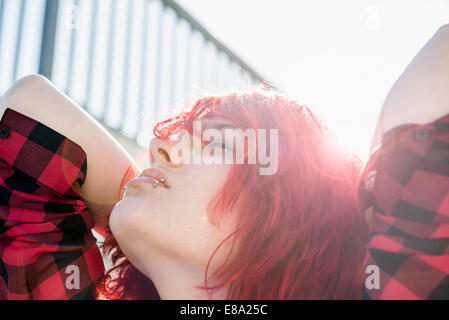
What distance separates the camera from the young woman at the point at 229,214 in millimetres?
669

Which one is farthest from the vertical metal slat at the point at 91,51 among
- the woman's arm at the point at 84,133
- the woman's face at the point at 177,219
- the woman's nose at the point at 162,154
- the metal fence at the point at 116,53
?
the woman's face at the point at 177,219

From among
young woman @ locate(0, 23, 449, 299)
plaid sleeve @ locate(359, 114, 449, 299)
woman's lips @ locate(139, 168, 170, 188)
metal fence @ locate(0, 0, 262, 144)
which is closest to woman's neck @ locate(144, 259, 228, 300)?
young woman @ locate(0, 23, 449, 299)

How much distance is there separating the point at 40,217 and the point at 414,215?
27.0 inches

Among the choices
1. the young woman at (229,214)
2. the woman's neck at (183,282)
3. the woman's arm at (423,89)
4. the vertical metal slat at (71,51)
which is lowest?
the woman's neck at (183,282)

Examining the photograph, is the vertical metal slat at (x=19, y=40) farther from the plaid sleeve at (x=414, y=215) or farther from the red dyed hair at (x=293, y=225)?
the plaid sleeve at (x=414, y=215)

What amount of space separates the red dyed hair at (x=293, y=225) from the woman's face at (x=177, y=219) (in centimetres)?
2

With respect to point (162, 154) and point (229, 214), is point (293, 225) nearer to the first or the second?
point (229, 214)

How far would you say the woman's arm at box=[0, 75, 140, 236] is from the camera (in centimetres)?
86

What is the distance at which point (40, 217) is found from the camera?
32.5 inches

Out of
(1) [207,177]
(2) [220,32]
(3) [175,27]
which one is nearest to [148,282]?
(1) [207,177]

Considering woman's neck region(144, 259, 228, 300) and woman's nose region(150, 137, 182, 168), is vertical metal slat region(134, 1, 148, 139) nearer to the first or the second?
woman's nose region(150, 137, 182, 168)

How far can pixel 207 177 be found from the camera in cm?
70

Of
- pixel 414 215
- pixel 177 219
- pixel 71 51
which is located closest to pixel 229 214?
pixel 177 219
